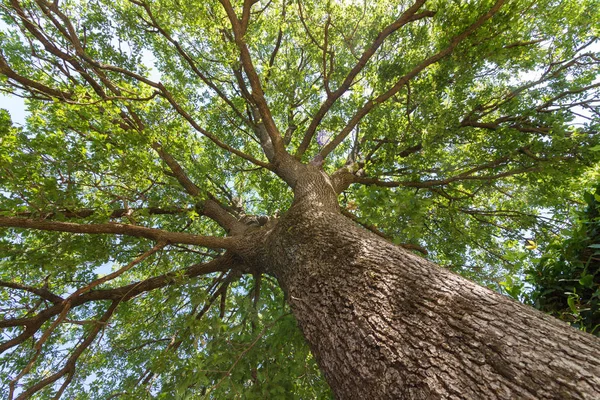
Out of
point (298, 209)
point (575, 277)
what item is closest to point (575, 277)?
point (575, 277)

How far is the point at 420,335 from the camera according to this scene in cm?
141

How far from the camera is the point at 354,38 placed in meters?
6.30

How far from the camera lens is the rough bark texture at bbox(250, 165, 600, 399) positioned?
1082 millimetres

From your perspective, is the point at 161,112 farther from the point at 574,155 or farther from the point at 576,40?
the point at 576,40

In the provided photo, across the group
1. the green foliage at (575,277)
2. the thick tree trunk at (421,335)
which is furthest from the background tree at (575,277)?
the thick tree trunk at (421,335)

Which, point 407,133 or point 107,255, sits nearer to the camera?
point 107,255

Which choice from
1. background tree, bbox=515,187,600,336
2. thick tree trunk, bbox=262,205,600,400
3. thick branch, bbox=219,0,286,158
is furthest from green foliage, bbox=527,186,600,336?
thick branch, bbox=219,0,286,158

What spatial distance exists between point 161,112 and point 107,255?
7.60ft

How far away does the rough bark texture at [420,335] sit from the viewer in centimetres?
108

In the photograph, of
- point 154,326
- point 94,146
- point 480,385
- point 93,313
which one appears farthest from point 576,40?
point 93,313

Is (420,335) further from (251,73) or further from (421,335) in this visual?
(251,73)

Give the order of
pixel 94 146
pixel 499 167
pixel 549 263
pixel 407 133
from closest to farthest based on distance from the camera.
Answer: pixel 549 263, pixel 94 146, pixel 499 167, pixel 407 133

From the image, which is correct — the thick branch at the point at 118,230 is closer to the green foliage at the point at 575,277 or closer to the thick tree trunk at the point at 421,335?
the thick tree trunk at the point at 421,335

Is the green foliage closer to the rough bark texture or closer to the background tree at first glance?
the background tree
